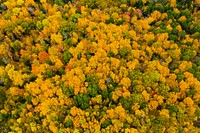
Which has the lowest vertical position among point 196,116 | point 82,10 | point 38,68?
point 196,116

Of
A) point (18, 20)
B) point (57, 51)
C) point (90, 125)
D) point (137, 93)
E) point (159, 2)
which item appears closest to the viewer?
point (90, 125)

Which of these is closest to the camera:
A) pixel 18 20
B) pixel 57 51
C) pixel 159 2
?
pixel 57 51

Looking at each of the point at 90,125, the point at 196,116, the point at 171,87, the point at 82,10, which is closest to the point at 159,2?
the point at 82,10

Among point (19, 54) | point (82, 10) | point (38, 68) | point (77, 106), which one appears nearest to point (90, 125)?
point (77, 106)

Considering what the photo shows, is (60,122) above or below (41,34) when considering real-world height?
below

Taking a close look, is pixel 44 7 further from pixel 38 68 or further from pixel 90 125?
pixel 90 125

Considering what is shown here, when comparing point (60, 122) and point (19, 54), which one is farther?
point (19, 54)

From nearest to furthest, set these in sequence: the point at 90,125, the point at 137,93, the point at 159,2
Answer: the point at 90,125
the point at 137,93
the point at 159,2

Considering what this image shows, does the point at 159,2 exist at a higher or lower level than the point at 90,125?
higher

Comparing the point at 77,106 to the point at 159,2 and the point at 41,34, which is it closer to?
the point at 41,34
